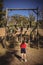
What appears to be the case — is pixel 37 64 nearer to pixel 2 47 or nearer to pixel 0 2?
pixel 2 47

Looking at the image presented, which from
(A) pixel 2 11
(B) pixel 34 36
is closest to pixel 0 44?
(B) pixel 34 36

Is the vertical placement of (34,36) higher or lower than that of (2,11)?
lower

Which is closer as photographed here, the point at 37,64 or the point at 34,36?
the point at 37,64

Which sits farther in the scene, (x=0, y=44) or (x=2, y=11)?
(x=2, y=11)

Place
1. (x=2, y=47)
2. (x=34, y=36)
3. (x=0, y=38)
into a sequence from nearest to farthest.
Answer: (x=2, y=47), (x=0, y=38), (x=34, y=36)

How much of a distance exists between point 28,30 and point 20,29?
744 millimetres

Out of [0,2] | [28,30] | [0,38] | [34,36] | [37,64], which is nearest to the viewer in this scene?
[37,64]

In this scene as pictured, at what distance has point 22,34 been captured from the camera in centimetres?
1820

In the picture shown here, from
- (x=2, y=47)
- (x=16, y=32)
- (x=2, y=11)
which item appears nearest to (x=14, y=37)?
(x=16, y=32)

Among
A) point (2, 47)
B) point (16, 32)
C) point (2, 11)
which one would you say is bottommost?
point (2, 47)

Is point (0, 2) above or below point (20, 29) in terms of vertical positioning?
above

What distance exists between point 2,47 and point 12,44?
4.09 feet

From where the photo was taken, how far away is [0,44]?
57.1ft

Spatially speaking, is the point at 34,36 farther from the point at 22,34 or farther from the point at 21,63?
the point at 21,63
